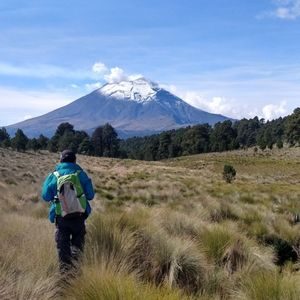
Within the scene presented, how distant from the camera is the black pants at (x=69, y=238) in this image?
6.59 m

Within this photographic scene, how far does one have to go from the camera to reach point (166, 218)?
10047 mm

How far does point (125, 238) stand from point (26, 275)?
220cm

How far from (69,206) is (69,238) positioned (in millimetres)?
422

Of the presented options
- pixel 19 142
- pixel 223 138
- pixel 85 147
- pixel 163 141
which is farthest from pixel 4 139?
pixel 223 138

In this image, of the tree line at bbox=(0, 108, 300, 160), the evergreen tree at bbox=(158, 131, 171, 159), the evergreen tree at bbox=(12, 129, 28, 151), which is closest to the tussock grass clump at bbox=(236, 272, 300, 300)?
the evergreen tree at bbox=(12, 129, 28, 151)

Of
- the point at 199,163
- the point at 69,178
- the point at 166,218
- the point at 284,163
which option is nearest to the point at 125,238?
the point at 69,178

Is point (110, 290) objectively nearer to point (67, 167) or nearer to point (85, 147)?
point (67, 167)

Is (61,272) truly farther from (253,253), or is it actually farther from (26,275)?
(253,253)

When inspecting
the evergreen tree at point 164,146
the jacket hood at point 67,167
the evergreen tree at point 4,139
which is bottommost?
the evergreen tree at point 164,146

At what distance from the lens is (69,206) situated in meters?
6.73

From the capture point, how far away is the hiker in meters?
6.69

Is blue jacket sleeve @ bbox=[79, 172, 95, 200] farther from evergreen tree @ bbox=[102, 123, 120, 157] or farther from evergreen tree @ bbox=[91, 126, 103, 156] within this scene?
evergreen tree @ bbox=[91, 126, 103, 156]

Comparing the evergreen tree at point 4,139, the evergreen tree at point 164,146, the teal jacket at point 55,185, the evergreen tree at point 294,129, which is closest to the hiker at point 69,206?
the teal jacket at point 55,185

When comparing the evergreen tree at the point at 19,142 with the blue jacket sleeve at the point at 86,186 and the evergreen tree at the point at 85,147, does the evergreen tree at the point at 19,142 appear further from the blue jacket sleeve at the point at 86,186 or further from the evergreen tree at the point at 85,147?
the blue jacket sleeve at the point at 86,186
